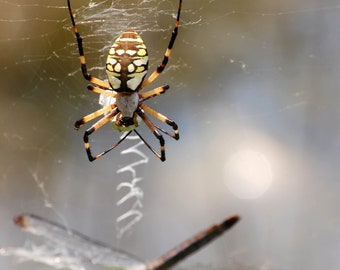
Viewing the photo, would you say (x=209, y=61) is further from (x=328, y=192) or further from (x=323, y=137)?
(x=328, y=192)

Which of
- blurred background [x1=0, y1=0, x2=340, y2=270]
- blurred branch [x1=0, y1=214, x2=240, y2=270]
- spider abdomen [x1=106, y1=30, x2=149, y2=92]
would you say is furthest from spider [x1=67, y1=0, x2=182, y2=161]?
blurred background [x1=0, y1=0, x2=340, y2=270]

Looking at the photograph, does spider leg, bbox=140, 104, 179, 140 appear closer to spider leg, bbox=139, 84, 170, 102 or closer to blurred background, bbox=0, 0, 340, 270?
spider leg, bbox=139, 84, 170, 102

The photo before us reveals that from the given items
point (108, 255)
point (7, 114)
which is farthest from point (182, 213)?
point (108, 255)

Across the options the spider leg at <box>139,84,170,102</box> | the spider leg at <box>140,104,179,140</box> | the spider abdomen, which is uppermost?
the spider abdomen

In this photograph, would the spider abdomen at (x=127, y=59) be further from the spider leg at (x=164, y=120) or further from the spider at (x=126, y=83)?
the spider leg at (x=164, y=120)

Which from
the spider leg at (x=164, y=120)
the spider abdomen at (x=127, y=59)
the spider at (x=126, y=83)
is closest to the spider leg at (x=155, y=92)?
the spider at (x=126, y=83)

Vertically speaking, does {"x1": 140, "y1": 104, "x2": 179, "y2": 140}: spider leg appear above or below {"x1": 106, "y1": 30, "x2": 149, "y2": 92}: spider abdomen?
below

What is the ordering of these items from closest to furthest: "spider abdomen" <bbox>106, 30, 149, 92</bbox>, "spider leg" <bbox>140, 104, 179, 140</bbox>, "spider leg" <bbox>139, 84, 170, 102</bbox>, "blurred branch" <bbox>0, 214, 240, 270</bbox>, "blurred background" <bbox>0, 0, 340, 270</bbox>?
"blurred branch" <bbox>0, 214, 240, 270</bbox> → "spider abdomen" <bbox>106, 30, 149, 92</bbox> → "spider leg" <bbox>139, 84, 170, 102</bbox> → "spider leg" <bbox>140, 104, 179, 140</bbox> → "blurred background" <bbox>0, 0, 340, 270</bbox>
